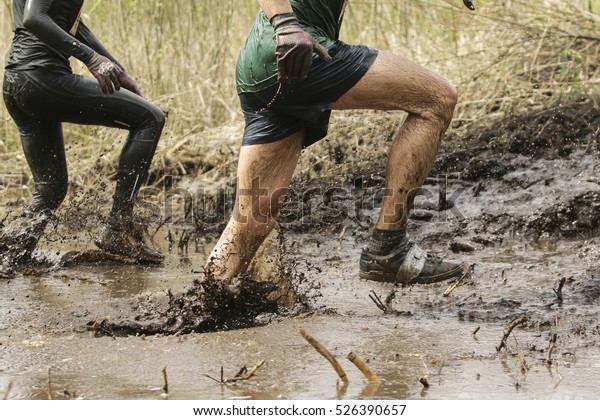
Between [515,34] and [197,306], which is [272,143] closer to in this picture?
[197,306]

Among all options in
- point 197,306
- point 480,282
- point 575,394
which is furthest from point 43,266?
point 575,394

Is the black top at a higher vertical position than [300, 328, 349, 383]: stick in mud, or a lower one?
higher

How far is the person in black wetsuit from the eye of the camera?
535 cm

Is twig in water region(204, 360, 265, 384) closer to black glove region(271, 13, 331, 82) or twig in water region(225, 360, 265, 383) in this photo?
twig in water region(225, 360, 265, 383)

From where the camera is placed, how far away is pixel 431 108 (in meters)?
4.21

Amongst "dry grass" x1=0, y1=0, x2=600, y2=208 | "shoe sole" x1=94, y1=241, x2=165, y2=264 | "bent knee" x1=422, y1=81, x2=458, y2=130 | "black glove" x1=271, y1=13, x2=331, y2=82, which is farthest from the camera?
"dry grass" x1=0, y1=0, x2=600, y2=208

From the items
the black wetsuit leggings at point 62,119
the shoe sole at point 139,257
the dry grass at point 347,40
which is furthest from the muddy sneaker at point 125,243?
the dry grass at point 347,40

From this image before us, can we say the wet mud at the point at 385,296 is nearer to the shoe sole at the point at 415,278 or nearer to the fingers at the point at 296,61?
the shoe sole at the point at 415,278

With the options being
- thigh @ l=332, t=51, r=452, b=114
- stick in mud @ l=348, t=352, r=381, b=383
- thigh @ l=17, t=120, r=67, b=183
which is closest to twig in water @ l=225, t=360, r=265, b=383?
stick in mud @ l=348, t=352, r=381, b=383

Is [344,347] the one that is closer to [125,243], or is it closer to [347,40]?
[125,243]

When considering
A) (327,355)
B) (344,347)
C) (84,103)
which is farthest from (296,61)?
(84,103)

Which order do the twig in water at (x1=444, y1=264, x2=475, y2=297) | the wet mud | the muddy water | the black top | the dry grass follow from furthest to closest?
the dry grass
the black top
the twig in water at (x1=444, y1=264, x2=475, y2=297)
the wet mud
the muddy water

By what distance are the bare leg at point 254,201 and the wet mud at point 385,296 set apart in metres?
0.12

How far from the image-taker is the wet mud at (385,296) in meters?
3.44
